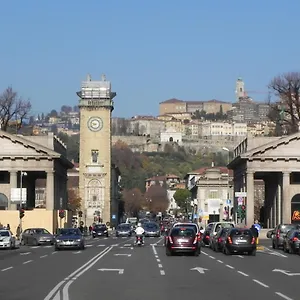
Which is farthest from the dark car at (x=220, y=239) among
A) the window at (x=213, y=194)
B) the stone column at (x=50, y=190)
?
the window at (x=213, y=194)

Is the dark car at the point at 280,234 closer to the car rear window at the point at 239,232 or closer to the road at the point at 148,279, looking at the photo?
the car rear window at the point at 239,232

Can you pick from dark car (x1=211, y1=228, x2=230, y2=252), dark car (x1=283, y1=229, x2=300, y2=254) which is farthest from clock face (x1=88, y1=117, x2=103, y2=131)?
dark car (x1=283, y1=229, x2=300, y2=254)

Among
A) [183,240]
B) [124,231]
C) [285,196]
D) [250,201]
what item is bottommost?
[124,231]

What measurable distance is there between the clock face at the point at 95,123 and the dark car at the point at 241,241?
112 metres

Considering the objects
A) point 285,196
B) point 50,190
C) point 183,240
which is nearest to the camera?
point 183,240

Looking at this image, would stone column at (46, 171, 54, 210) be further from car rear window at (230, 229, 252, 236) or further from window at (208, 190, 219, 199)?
window at (208, 190, 219, 199)

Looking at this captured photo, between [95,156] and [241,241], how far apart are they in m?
113

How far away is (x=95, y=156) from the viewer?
527 ft

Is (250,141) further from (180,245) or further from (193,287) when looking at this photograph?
(193,287)

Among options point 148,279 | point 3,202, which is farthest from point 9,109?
point 148,279

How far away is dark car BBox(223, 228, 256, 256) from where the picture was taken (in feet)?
160

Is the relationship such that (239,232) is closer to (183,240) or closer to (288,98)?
(183,240)

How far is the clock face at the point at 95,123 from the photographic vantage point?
16012 cm

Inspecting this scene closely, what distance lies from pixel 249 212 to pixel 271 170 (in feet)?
16.5
